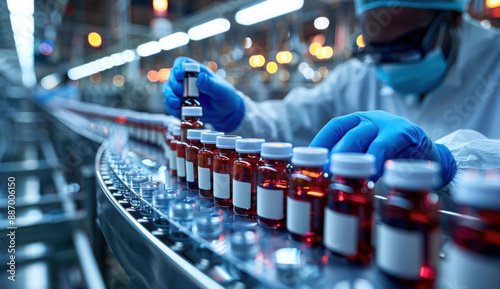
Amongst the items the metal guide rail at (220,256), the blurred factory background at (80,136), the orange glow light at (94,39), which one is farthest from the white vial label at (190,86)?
the orange glow light at (94,39)

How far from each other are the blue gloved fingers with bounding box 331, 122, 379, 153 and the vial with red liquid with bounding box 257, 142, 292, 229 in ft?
0.56

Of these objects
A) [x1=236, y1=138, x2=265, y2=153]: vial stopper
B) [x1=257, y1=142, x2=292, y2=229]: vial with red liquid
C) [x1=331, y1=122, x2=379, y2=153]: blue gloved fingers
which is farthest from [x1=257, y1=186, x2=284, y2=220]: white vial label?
[x1=331, y1=122, x2=379, y2=153]: blue gloved fingers

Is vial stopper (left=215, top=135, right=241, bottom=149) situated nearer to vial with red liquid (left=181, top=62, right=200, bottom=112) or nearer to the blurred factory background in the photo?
vial with red liquid (left=181, top=62, right=200, bottom=112)

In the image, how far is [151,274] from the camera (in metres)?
0.69

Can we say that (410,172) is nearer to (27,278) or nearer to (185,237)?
(185,237)

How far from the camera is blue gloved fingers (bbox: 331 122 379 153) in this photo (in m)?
0.75

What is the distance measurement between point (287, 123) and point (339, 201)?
5.35 ft

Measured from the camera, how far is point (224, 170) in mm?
790

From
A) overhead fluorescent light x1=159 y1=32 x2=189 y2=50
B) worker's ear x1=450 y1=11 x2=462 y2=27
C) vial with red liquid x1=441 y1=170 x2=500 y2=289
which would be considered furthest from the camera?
overhead fluorescent light x1=159 y1=32 x2=189 y2=50

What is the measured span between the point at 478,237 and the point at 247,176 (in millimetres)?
452

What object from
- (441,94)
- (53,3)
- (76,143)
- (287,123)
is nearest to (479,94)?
(441,94)

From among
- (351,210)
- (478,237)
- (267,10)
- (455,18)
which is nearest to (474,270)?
(478,237)

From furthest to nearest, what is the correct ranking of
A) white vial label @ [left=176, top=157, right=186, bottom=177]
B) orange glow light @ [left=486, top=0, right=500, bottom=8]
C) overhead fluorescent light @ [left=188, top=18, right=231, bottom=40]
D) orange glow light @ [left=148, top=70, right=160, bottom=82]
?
1. orange glow light @ [left=148, top=70, right=160, bottom=82]
2. orange glow light @ [left=486, top=0, right=500, bottom=8]
3. overhead fluorescent light @ [left=188, top=18, right=231, bottom=40]
4. white vial label @ [left=176, top=157, right=186, bottom=177]

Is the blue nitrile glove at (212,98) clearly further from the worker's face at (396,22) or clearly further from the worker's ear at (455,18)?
the worker's ear at (455,18)
